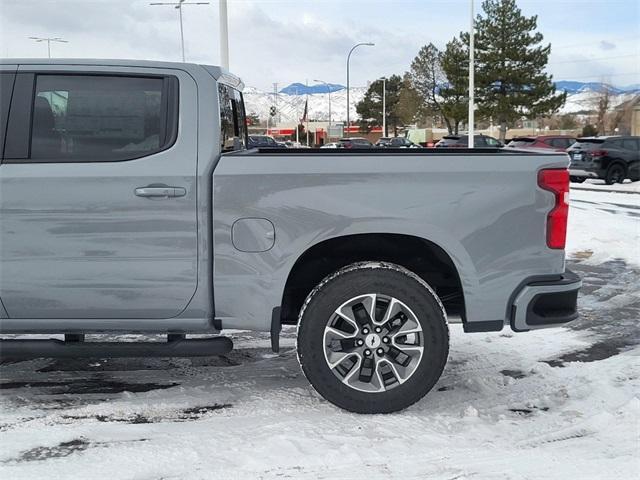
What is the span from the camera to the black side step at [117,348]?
3773 mm

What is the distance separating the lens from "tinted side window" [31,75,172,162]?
148 inches

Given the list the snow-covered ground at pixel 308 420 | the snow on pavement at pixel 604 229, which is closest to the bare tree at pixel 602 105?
the snow on pavement at pixel 604 229

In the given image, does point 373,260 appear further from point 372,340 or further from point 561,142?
point 561,142

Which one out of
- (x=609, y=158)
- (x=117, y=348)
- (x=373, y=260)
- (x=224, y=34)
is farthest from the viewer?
(x=609, y=158)

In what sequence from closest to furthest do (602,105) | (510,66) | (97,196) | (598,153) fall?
(97,196) < (598,153) < (510,66) < (602,105)

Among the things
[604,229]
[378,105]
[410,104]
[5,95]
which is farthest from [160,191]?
[378,105]

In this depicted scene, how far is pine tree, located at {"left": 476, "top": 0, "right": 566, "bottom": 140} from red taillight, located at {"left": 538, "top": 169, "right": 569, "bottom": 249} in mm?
51910

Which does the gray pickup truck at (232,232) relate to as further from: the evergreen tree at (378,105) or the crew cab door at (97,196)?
the evergreen tree at (378,105)

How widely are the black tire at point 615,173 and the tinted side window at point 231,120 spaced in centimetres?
1825

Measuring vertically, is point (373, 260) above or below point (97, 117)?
below

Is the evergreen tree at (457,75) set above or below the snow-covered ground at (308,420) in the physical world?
above

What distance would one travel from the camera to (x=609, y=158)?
2045 cm

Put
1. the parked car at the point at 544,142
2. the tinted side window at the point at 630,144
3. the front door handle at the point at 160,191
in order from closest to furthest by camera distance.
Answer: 1. the front door handle at the point at 160,191
2. the tinted side window at the point at 630,144
3. the parked car at the point at 544,142

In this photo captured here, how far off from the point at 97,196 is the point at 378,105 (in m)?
92.2
